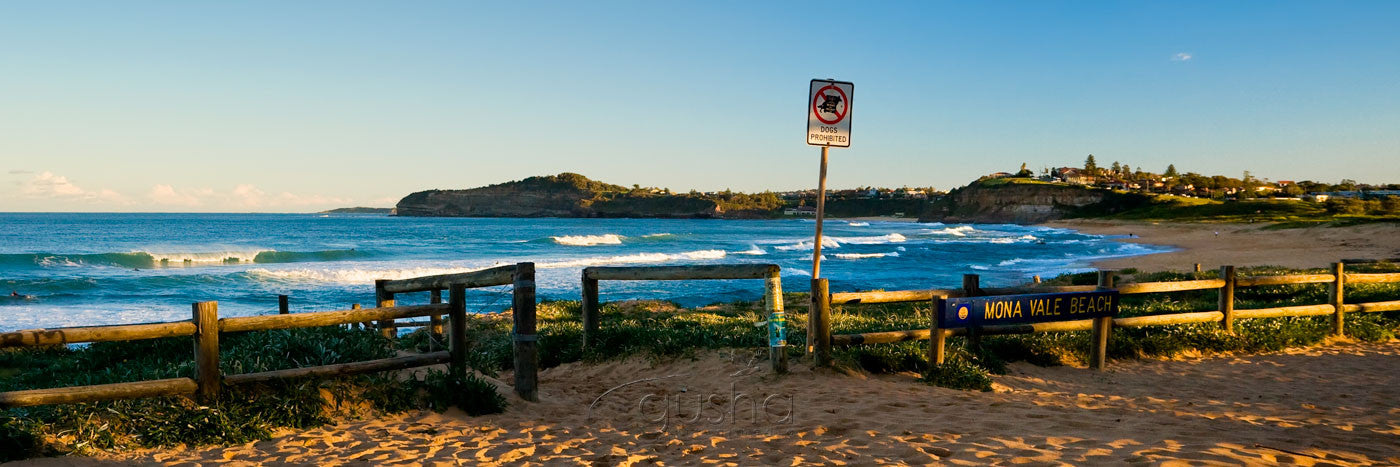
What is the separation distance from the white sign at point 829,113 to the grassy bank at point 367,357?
7.30 ft

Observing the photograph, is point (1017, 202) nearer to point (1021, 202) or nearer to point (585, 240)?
point (1021, 202)

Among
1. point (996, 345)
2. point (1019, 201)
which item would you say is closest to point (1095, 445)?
point (996, 345)

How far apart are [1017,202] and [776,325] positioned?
135 meters

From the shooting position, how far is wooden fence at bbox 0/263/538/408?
5.12 m

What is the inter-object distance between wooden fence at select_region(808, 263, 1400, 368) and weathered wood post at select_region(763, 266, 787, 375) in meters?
0.31

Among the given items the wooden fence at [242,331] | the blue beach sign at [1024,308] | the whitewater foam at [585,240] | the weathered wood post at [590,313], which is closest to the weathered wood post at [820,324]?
the blue beach sign at [1024,308]

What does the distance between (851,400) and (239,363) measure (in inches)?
193

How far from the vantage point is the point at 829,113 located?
6.96 m

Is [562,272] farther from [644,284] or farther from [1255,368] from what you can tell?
[1255,368]

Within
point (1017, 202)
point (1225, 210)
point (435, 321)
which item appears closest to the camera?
point (435, 321)

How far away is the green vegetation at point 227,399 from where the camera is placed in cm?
511

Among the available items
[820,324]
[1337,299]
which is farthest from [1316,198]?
[820,324]

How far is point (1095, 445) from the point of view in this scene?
5199 mm

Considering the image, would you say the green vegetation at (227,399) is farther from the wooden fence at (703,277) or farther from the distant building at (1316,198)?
the distant building at (1316,198)
